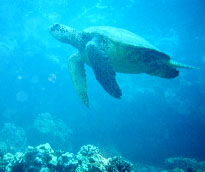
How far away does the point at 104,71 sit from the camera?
4215 millimetres

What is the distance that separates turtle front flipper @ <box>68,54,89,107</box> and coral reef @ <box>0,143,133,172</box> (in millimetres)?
2033

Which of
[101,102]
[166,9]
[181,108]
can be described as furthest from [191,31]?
[101,102]

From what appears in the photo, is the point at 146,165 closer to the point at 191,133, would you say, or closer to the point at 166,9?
the point at 191,133

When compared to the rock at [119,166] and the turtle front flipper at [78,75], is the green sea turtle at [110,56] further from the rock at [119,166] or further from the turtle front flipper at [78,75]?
the rock at [119,166]

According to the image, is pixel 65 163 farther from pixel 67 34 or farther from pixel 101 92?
pixel 101 92

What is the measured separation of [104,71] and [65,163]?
225 cm

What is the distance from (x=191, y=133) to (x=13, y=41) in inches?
829

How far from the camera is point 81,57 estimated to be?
20.4ft

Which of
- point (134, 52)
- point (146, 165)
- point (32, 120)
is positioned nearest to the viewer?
point (134, 52)

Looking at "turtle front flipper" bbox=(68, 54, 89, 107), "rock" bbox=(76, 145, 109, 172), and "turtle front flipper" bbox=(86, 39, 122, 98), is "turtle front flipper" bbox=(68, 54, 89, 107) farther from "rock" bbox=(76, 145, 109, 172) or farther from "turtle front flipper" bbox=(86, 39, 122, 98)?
"rock" bbox=(76, 145, 109, 172)

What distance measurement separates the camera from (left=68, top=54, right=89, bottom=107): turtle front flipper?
225 inches

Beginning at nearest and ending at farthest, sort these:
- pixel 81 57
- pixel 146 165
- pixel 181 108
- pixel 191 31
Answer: pixel 81 57, pixel 146 165, pixel 181 108, pixel 191 31

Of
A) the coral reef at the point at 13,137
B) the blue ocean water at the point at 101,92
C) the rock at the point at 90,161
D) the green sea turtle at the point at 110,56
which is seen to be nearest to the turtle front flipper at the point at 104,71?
the green sea turtle at the point at 110,56

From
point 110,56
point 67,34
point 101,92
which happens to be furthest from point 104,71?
point 101,92
